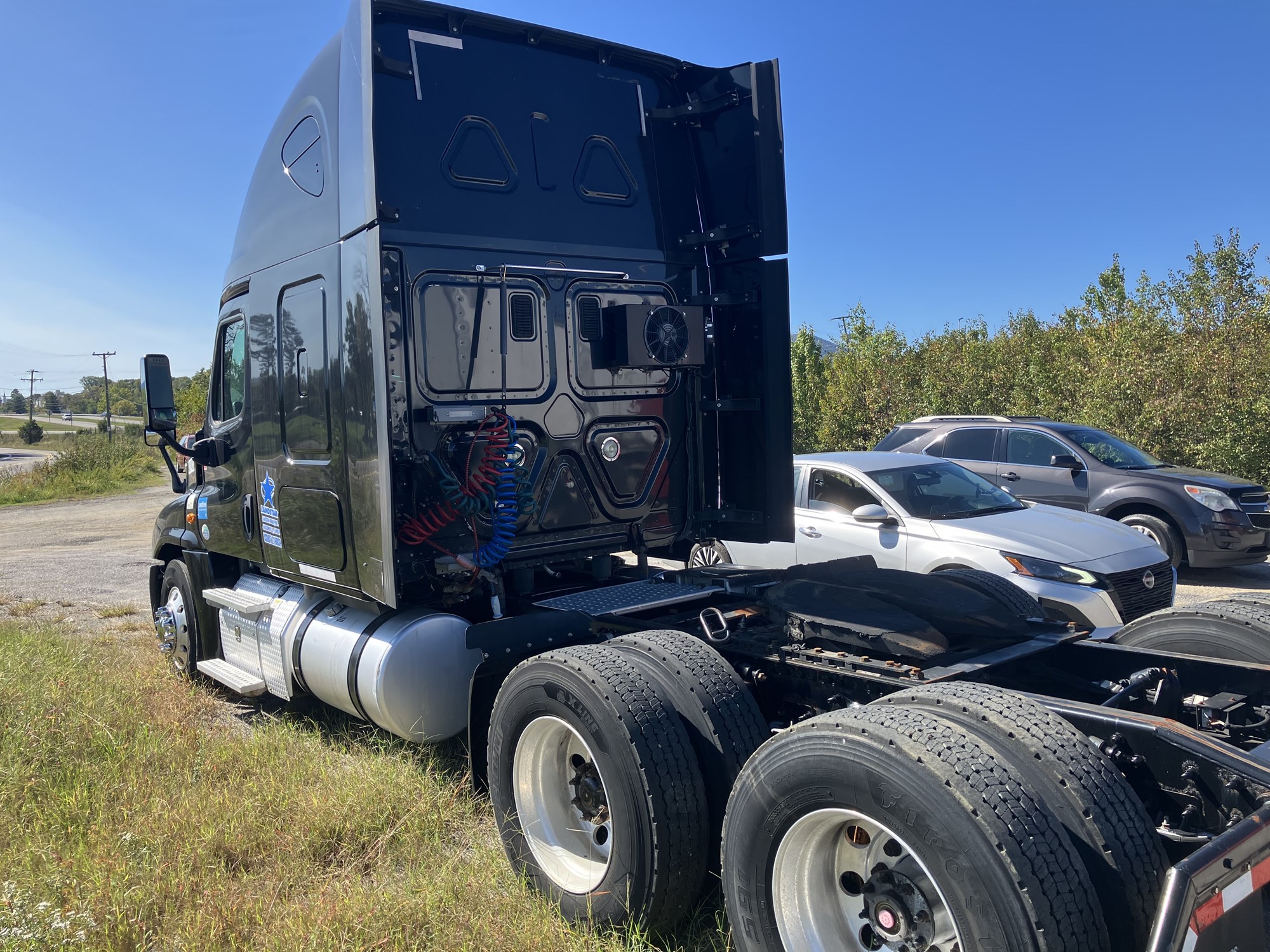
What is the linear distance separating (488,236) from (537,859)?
9.22ft

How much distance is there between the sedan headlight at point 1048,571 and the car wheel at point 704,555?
6.72 ft

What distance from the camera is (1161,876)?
212 centimetres

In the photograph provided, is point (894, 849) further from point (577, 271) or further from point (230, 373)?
point (230, 373)

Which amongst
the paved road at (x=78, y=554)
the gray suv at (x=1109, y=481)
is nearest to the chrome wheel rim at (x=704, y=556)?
the gray suv at (x=1109, y=481)

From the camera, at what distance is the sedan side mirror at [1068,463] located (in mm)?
10758

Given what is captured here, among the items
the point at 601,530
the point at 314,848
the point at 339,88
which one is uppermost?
the point at 339,88

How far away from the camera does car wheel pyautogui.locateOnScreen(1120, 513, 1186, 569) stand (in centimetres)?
1016

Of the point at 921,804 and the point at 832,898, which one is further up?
the point at 921,804

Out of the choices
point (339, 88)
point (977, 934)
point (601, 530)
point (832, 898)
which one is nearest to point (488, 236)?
point (339, 88)

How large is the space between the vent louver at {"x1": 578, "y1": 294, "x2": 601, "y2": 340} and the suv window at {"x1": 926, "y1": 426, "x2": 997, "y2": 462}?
24.9 ft

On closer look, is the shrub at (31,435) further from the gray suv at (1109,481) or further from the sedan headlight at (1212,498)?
the sedan headlight at (1212,498)

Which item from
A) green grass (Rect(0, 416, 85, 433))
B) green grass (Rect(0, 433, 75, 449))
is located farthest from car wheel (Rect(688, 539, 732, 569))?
green grass (Rect(0, 416, 85, 433))

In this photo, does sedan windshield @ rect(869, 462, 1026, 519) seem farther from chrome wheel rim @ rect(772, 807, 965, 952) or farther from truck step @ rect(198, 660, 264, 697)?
chrome wheel rim @ rect(772, 807, 965, 952)

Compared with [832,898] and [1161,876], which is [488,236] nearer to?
[832,898]
